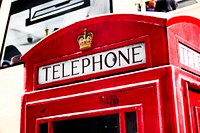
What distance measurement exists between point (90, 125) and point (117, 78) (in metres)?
0.16

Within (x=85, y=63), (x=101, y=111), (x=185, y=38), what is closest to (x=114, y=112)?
(x=101, y=111)

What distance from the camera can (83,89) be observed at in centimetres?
102

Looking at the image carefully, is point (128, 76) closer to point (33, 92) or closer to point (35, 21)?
point (33, 92)

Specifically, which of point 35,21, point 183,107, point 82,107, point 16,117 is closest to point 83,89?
point 82,107

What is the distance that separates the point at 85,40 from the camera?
1.06 metres

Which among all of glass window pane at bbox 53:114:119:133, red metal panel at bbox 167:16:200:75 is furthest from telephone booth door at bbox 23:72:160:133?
red metal panel at bbox 167:16:200:75

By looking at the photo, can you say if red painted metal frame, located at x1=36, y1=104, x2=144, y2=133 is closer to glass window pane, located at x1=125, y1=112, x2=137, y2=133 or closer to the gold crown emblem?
glass window pane, located at x1=125, y1=112, x2=137, y2=133

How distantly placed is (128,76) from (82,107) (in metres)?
0.17

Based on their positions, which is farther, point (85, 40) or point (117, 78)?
point (85, 40)

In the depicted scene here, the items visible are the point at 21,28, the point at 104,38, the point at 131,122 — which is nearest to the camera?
the point at 131,122

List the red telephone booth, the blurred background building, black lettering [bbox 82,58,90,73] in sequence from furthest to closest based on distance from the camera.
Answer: the blurred background building, black lettering [bbox 82,58,90,73], the red telephone booth

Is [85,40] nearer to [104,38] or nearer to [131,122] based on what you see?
[104,38]

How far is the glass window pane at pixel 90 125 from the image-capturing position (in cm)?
95

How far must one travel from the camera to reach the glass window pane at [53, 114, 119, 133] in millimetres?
A: 950
